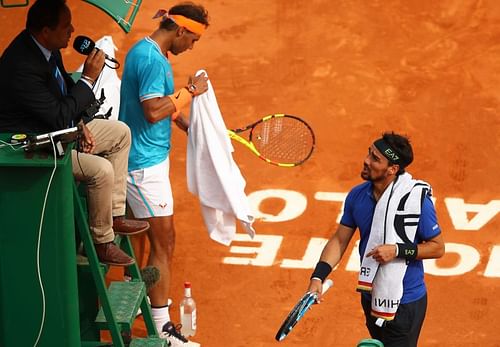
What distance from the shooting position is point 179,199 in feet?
40.0

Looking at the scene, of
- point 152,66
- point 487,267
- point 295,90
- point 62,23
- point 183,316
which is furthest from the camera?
point 295,90

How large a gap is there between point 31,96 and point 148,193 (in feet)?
9.06

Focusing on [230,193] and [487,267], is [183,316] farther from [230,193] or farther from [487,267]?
[487,267]

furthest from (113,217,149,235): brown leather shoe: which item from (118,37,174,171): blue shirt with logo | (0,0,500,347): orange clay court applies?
(0,0,500,347): orange clay court

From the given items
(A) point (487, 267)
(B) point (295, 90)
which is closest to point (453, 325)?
(A) point (487, 267)

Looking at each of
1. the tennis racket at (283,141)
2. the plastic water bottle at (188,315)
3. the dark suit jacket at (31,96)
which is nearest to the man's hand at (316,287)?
the dark suit jacket at (31,96)

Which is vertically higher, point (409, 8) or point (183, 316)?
point (409, 8)

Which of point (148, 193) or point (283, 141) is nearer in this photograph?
point (148, 193)

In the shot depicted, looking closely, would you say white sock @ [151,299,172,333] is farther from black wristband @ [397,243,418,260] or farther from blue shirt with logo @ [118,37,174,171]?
black wristband @ [397,243,418,260]

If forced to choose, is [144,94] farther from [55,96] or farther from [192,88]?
[55,96]

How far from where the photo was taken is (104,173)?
7.84 metres

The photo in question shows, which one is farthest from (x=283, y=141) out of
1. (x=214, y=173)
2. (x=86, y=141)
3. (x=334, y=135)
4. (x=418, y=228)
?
(x=86, y=141)

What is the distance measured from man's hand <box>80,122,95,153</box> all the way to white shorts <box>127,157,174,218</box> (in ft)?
6.79

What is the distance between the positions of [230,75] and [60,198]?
6533mm
